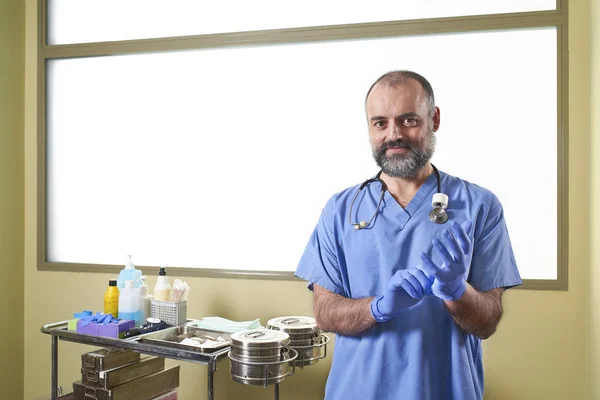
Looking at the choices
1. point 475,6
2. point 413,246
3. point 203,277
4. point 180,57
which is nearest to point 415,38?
point 475,6

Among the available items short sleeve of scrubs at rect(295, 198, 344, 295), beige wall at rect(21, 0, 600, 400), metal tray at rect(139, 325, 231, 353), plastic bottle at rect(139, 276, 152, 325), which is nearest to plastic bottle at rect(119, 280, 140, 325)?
plastic bottle at rect(139, 276, 152, 325)

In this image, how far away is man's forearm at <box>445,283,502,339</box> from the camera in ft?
3.73

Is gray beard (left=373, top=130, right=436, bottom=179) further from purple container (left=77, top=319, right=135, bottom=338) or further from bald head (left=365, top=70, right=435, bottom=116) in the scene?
purple container (left=77, top=319, right=135, bottom=338)

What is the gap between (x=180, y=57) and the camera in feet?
8.14

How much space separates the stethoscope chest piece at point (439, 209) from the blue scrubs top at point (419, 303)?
0.02 m

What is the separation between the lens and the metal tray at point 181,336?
1.74m

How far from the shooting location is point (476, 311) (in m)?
1.15

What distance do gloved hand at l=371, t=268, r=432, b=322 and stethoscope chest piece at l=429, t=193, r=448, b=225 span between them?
167 mm
